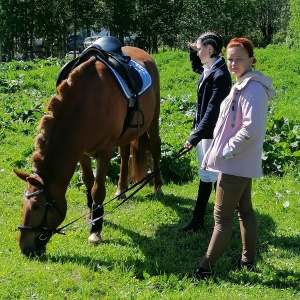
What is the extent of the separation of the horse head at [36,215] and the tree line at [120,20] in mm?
24128

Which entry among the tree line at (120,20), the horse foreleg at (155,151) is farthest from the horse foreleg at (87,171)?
the tree line at (120,20)

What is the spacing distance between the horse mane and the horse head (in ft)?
0.55

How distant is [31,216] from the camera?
12.9ft

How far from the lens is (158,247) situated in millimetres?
4586

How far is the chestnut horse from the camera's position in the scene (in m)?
3.95

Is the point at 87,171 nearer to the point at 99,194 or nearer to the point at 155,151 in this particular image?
the point at 99,194

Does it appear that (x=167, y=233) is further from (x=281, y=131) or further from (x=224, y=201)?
(x=281, y=131)

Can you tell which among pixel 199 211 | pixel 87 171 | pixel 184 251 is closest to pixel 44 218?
pixel 87 171

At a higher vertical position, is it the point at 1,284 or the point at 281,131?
the point at 281,131

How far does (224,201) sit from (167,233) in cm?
147

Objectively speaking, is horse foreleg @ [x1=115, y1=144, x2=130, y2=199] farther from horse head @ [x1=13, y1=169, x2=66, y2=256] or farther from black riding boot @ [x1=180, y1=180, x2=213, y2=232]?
horse head @ [x1=13, y1=169, x2=66, y2=256]

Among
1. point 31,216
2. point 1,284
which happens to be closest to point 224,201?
point 31,216

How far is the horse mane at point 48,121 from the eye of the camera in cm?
400

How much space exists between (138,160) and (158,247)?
1.80 m
